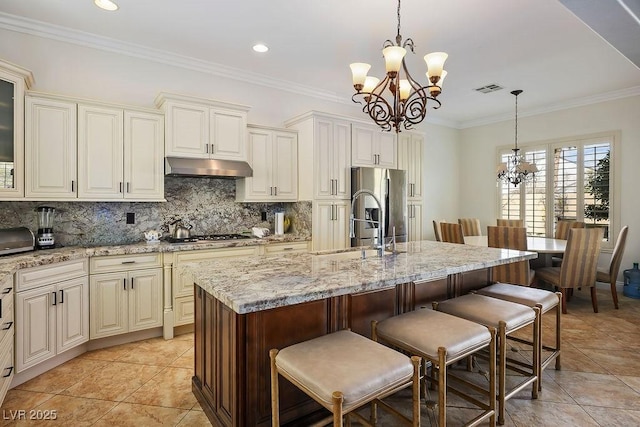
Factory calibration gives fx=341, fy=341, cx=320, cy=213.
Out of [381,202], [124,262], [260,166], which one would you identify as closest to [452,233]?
[381,202]


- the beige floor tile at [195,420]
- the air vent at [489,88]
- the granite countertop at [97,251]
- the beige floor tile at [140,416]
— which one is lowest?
the beige floor tile at [140,416]

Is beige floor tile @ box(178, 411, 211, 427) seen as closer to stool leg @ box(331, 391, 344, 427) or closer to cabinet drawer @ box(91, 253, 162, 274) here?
stool leg @ box(331, 391, 344, 427)

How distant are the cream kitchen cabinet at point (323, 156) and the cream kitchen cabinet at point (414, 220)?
1256 mm

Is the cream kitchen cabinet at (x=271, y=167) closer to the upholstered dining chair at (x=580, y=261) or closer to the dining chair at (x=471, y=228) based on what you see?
the dining chair at (x=471, y=228)

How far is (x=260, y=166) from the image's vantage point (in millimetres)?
4113

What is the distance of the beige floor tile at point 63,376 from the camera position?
7.98 feet

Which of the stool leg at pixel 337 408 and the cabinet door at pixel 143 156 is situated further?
the cabinet door at pixel 143 156

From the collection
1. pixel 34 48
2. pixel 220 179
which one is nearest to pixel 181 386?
pixel 220 179

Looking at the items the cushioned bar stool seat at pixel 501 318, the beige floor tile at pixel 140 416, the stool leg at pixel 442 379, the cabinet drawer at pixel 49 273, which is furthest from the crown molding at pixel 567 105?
the cabinet drawer at pixel 49 273

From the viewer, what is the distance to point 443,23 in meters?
3.12

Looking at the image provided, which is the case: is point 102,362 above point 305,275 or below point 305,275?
below

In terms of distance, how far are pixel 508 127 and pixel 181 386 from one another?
21.2 ft

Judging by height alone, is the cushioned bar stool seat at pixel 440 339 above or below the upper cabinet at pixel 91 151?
below

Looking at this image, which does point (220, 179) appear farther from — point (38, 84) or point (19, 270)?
point (19, 270)
